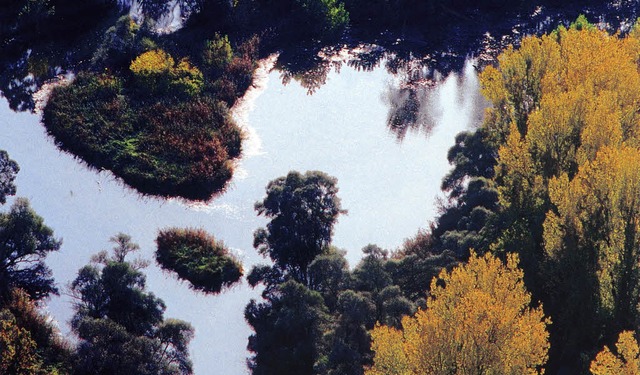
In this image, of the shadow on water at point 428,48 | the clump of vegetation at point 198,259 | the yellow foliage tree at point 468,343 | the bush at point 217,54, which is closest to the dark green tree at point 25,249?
the clump of vegetation at point 198,259

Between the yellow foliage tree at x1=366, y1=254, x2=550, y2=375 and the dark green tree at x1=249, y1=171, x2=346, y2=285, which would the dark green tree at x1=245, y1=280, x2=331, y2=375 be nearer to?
the dark green tree at x1=249, y1=171, x2=346, y2=285

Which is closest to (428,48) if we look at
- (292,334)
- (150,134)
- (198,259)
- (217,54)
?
(217,54)

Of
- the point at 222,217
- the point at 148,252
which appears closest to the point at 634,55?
the point at 222,217

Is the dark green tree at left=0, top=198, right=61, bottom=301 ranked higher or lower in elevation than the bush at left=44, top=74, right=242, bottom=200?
lower

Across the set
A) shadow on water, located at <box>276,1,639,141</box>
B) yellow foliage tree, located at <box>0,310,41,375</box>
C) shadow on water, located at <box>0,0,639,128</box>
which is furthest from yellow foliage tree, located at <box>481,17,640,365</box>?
yellow foliage tree, located at <box>0,310,41,375</box>

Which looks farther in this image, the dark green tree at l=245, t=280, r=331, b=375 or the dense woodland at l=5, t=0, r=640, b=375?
the dark green tree at l=245, t=280, r=331, b=375

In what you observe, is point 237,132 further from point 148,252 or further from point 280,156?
Answer: point 148,252
